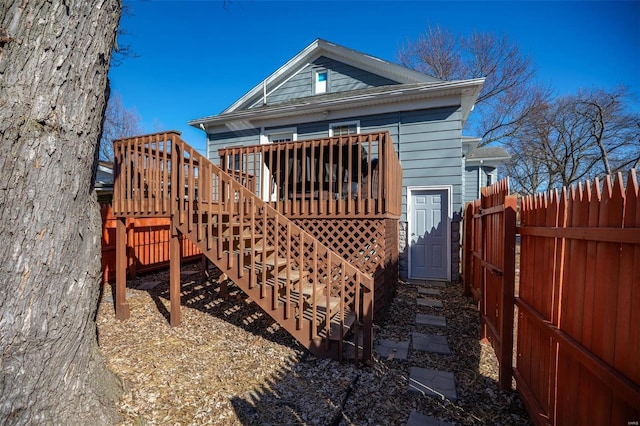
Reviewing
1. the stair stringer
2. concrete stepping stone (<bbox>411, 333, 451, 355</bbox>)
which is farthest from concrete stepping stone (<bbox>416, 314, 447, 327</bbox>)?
the stair stringer

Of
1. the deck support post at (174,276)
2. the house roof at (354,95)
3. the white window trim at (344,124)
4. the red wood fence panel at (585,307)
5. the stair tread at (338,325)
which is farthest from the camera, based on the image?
the white window trim at (344,124)

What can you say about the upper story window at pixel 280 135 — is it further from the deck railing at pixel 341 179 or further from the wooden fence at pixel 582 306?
the wooden fence at pixel 582 306

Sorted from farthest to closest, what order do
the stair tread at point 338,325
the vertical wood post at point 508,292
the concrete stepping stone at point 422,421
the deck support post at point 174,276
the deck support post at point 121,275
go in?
1. the deck support post at point 121,275
2. the deck support post at point 174,276
3. the stair tread at point 338,325
4. the vertical wood post at point 508,292
5. the concrete stepping stone at point 422,421

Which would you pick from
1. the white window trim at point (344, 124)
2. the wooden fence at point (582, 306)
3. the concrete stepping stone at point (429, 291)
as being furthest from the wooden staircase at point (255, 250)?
the white window trim at point (344, 124)

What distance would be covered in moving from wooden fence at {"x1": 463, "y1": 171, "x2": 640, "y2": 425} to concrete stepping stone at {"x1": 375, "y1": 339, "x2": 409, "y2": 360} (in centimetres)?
120

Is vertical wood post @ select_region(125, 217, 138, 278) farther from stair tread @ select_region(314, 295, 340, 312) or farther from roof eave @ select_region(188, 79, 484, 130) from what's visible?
stair tread @ select_region(314, 295, 340, 312)

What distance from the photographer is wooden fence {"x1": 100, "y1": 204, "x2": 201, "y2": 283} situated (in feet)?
20.2

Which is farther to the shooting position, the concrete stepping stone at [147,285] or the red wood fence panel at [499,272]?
the concrete stepping stone at [147,285]

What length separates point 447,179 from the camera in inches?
256

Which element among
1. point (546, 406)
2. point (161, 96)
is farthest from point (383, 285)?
point (161, 96)

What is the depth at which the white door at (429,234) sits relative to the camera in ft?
21.8

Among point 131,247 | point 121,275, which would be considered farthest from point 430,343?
point 131,247

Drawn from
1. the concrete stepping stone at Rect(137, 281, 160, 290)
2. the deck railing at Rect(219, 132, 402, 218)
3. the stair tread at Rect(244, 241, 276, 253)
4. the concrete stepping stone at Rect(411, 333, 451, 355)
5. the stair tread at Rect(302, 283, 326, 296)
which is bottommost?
the concrete stepping stone at Rect(411, 333, 451, 355)

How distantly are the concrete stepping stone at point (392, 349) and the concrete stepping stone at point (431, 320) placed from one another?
0.84m
